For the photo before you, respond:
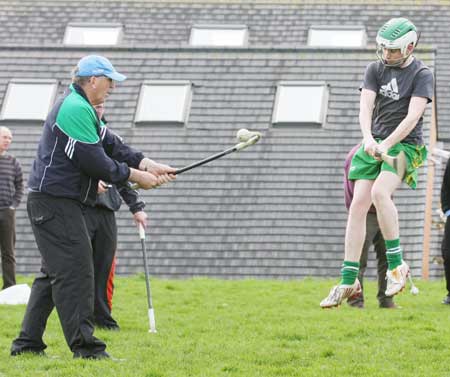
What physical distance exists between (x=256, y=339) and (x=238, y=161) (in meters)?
12.2

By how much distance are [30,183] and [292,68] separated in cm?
1550

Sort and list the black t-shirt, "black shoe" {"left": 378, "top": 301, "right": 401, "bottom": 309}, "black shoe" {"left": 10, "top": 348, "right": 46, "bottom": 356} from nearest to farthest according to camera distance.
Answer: the black t-shirt < "black shoe" {"left": 10, "top": 348, "right": 46, "bottom": 356} < "black shoe" {"left": 378, "top": 301, "right": 401, "bottom": 309}

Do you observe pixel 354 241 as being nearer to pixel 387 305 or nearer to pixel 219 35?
pixel 387 305

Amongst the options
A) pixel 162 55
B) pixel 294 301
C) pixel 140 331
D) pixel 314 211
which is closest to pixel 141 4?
pixel 162 55

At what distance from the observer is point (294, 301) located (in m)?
15.0

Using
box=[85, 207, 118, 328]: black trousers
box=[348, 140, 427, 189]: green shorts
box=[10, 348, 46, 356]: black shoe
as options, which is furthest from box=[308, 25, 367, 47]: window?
box=[10, 348, 46, 356]: black shoe

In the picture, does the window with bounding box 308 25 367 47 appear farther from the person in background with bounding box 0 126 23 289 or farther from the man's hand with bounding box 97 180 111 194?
the man's hand with bounding box 97 180 111 194

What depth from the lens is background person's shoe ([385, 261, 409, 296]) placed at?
32.8 feet

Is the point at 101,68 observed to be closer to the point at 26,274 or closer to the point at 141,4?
the point at 26,274

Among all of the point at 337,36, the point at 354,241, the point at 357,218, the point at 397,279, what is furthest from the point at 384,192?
the point at 337,36

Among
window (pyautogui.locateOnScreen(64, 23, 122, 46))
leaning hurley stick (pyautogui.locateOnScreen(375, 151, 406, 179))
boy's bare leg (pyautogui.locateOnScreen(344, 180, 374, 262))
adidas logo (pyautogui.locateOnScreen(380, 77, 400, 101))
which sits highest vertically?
window (pyautogui.locateOnScreen(64, 23, 122, 46))

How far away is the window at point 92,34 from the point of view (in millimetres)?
30281

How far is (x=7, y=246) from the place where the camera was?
1652 centimetres

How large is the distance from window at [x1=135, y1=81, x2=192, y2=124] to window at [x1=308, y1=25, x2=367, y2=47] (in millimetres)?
5503
